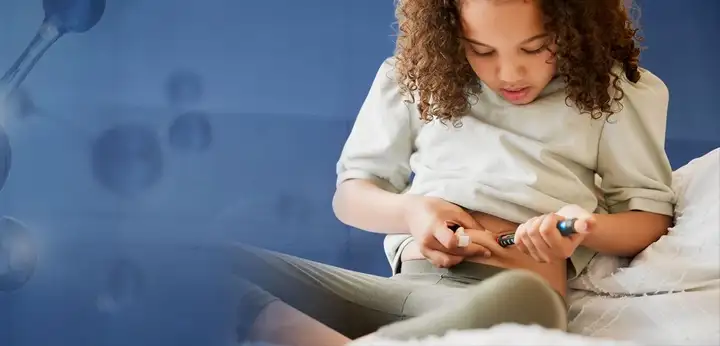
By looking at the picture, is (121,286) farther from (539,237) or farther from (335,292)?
(539,237)

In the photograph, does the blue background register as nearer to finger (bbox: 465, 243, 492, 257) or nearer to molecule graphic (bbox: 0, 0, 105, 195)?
molecule graphic (bbox: 0, 0, 105, 195)

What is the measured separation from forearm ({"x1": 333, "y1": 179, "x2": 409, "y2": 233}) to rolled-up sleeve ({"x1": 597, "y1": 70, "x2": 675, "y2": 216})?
24cm

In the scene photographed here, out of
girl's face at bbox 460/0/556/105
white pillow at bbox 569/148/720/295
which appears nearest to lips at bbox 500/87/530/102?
girl's face at bbox 460/0/556/105

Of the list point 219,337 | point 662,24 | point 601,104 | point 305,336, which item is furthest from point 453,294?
point 662,24

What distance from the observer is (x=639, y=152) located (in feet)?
3.13

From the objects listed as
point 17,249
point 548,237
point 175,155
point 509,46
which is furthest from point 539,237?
point 17,249

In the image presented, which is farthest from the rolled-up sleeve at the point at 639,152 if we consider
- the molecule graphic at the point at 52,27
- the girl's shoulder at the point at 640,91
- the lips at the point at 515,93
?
the molecule graphic at the point at 52,27

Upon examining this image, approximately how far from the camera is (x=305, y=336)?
0.83 meters

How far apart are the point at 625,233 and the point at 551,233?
6.1 inches

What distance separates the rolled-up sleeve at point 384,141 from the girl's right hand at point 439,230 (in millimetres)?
102

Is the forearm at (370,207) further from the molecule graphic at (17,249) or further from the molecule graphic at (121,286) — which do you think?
the molecule graphic at (17,249)

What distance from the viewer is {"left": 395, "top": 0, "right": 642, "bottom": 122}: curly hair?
0.93 meters

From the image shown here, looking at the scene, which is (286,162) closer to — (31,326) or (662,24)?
(31,326)

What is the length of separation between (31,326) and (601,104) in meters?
0.80
